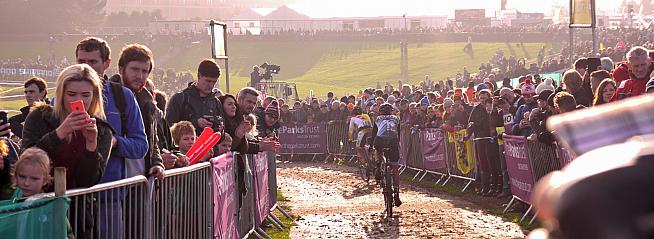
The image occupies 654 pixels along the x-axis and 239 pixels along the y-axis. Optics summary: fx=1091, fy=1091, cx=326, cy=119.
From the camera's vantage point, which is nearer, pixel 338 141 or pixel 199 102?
pixel 199 102

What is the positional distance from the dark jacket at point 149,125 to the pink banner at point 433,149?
1422 centimetres

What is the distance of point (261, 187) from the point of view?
46.9ft

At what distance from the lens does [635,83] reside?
12039mm

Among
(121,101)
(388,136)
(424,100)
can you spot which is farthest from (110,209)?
(424,100)

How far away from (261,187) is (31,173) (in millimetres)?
8734

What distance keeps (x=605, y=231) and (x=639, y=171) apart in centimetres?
7

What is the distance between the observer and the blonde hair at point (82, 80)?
5957 mm

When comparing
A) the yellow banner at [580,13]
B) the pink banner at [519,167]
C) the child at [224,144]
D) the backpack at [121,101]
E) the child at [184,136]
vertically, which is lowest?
the pink banner at [519,167]

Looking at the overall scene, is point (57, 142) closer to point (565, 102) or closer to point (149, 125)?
point (149, 125)

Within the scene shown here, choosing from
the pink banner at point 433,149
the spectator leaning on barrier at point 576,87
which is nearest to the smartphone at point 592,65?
the spectator leaning on barrier at point 576,87

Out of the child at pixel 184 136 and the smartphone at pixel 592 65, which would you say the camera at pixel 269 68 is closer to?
the smartphone at pixel 592 65

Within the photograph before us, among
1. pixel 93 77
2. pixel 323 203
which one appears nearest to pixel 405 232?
pixel 323 203

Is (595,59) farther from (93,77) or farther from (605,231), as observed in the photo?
(605,231)

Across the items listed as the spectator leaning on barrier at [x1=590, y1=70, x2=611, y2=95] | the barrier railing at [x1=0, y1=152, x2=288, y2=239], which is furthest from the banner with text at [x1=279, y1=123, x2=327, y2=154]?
the spectator leaning on barrier at [x1=590, y1=70, x2=611, y2=95]
